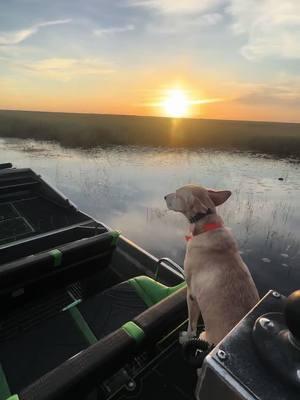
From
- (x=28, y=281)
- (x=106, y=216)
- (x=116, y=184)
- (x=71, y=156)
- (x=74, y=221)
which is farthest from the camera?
(x=71, y=156)

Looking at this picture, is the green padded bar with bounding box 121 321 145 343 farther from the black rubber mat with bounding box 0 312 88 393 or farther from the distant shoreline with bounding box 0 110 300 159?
the distant shoreline with bounding box 0 110 300 159

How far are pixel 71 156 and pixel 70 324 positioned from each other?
895 inches

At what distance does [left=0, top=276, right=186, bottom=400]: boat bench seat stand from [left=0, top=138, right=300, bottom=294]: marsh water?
18.8 ft

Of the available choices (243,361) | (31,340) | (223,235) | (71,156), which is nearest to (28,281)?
(31,340)

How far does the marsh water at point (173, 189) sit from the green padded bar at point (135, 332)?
6.84 meters

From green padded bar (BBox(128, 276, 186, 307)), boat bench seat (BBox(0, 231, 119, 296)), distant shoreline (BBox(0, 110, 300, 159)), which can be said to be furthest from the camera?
distant shoreline (BBox(0, 110, 300, 159))

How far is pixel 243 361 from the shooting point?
89 centimetres

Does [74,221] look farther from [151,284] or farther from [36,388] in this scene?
[36,388]

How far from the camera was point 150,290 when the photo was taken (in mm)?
3969

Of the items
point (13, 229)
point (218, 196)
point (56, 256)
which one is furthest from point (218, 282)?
point (13, 229)

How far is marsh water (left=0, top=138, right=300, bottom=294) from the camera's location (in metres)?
9.99

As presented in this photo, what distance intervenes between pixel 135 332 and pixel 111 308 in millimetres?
1544

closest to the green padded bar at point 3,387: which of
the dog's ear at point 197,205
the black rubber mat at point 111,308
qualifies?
the black rubber mat at point 111,308

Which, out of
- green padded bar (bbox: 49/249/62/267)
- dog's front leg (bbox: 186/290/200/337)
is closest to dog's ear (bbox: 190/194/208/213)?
dog's front leg (bbox: 186/290/200/337)
